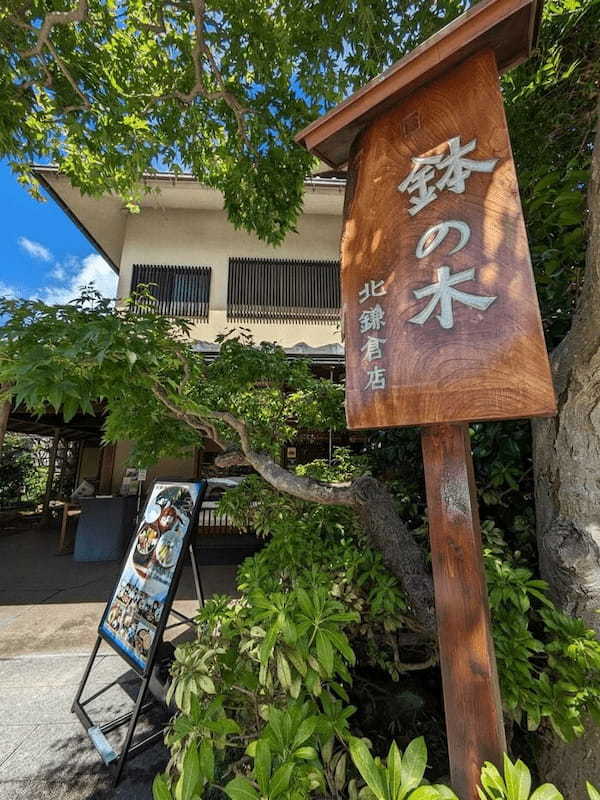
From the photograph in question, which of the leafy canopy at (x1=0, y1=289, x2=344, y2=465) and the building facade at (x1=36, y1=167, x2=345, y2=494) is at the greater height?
the building facade at (x1=36, y1=167, x2=345, y2=494)

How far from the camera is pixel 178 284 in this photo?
29.5ft

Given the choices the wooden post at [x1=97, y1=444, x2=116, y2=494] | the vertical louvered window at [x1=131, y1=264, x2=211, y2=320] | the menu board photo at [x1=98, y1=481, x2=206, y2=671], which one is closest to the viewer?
the menu board photo at [x1=98, y1=481, x2=206, y2=671]

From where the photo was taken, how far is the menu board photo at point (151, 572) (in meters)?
2.43

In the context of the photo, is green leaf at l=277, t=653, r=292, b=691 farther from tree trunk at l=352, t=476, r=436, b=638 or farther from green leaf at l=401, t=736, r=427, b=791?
tree trunk at l=352, t=476, r=436, b=638

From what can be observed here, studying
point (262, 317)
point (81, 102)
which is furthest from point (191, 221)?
point (81, 102)

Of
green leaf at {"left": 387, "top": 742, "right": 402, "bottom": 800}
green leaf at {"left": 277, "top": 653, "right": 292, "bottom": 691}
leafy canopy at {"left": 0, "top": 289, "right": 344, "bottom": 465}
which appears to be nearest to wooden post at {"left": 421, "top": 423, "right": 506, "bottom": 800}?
green leaf at {"left": 387, "top": 742, "right": 402, "bottom": 800}

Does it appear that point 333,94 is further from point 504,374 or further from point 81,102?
point 504,374

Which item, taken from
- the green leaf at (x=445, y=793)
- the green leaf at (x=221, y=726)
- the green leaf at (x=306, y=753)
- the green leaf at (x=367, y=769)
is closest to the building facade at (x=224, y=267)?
the green leaf at (x=221, y=726)

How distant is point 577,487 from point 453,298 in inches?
45.5

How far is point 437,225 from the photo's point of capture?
50.3 inches

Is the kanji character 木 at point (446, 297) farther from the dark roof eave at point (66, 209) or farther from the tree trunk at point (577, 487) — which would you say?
the dark roof eave at point (66, 209)

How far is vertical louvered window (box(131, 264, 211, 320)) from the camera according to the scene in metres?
8.88

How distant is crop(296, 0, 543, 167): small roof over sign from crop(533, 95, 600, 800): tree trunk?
0.54 meters

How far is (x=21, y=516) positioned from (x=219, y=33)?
1228 cm
